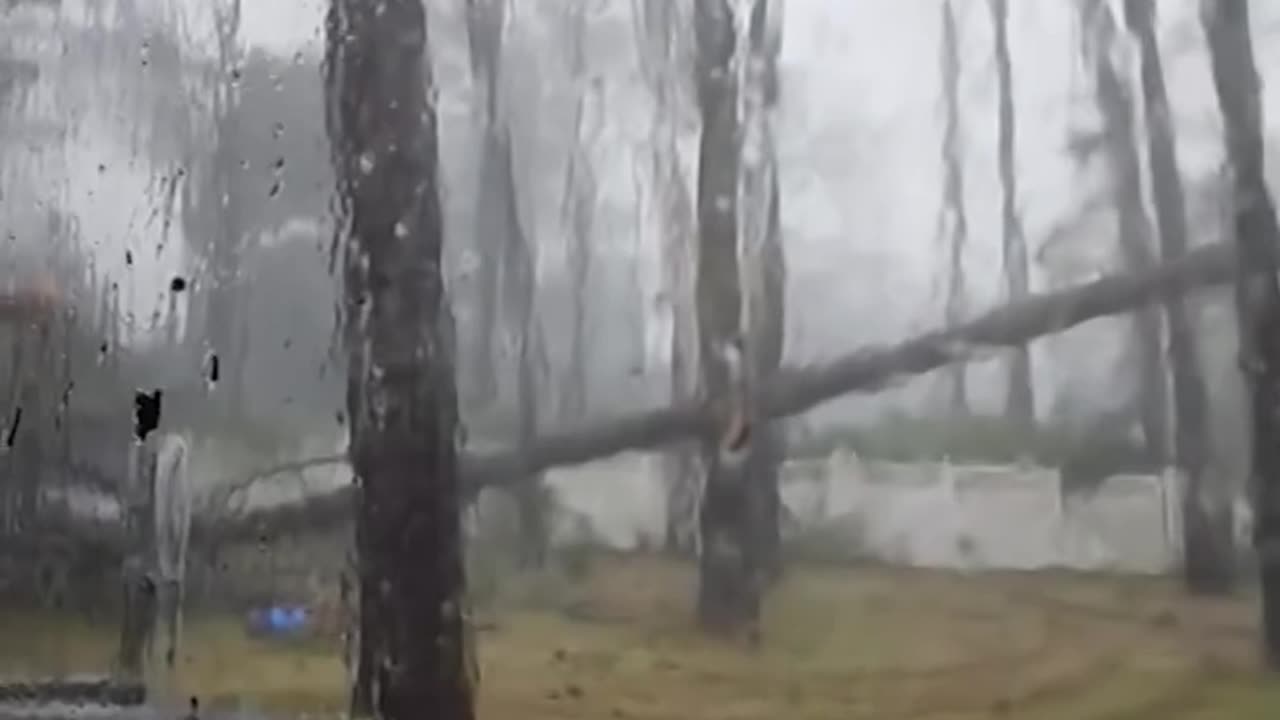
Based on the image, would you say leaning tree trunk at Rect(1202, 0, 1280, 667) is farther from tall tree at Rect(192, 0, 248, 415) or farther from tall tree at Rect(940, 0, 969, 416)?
tall tree at Rect(192, 0, 248, 415)

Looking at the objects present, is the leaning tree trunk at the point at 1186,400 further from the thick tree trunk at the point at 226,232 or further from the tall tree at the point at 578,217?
the thick tree trunk at the point at 226,232

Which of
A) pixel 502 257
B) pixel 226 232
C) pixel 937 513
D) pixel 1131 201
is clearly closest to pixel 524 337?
pixel 502 257

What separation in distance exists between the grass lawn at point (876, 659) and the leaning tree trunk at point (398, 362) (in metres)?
0.08

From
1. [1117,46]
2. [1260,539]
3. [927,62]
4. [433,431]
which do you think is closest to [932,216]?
[927,62]

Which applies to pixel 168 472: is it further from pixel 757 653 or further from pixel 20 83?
pixel 757 653

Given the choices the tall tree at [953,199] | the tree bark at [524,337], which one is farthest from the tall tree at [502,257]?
the tall tree at [953,199]

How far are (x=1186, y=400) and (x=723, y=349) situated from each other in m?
0.69

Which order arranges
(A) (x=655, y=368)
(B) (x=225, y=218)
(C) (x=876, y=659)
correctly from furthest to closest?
1. (B) (x=225, y=218)
2. (A) (x=655, y=368)
3. (C) (x=876, y=659)

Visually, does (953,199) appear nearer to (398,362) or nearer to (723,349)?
(723,349)

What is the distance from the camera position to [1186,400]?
2.28 metres

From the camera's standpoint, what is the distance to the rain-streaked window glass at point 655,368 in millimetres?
2197

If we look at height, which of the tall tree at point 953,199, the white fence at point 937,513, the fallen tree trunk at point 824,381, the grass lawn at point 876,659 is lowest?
the grass lawn at point 876,659

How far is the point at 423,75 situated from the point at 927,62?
78 centimetres

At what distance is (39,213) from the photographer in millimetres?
2453
